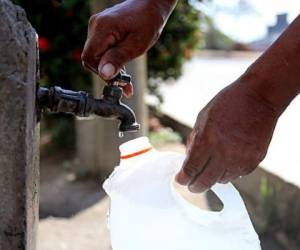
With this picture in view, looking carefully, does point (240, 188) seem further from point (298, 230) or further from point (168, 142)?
point (168, 142)

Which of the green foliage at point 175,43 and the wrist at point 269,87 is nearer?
the wrist at point 269,87

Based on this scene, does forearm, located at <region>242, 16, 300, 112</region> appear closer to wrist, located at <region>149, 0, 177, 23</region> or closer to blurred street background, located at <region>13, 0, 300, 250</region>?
wrist, located at <region>149, 0, 177, 23</region>

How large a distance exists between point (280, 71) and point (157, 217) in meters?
0.50

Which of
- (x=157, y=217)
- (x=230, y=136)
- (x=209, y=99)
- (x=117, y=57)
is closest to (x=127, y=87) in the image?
(x=117, y=57)

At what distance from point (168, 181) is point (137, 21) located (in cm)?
51

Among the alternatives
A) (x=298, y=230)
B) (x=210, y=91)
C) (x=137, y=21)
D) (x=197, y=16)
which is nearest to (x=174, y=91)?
(x=210, y=91)

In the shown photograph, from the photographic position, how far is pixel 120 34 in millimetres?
1950

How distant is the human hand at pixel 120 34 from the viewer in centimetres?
188

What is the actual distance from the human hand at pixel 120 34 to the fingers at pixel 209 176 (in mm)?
406

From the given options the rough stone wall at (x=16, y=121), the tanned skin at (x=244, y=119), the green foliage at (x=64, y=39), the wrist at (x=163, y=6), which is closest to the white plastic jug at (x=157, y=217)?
the tanned skin at (x=244, y=119)

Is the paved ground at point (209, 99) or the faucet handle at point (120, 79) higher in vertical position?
the faucet handle at point (120, 79)

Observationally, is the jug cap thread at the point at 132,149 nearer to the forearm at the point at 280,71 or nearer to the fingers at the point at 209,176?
the fingers at the point at 209,176

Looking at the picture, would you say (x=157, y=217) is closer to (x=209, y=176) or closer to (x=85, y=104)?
(x=209, y=176)

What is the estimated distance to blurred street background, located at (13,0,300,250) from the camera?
449 cm
